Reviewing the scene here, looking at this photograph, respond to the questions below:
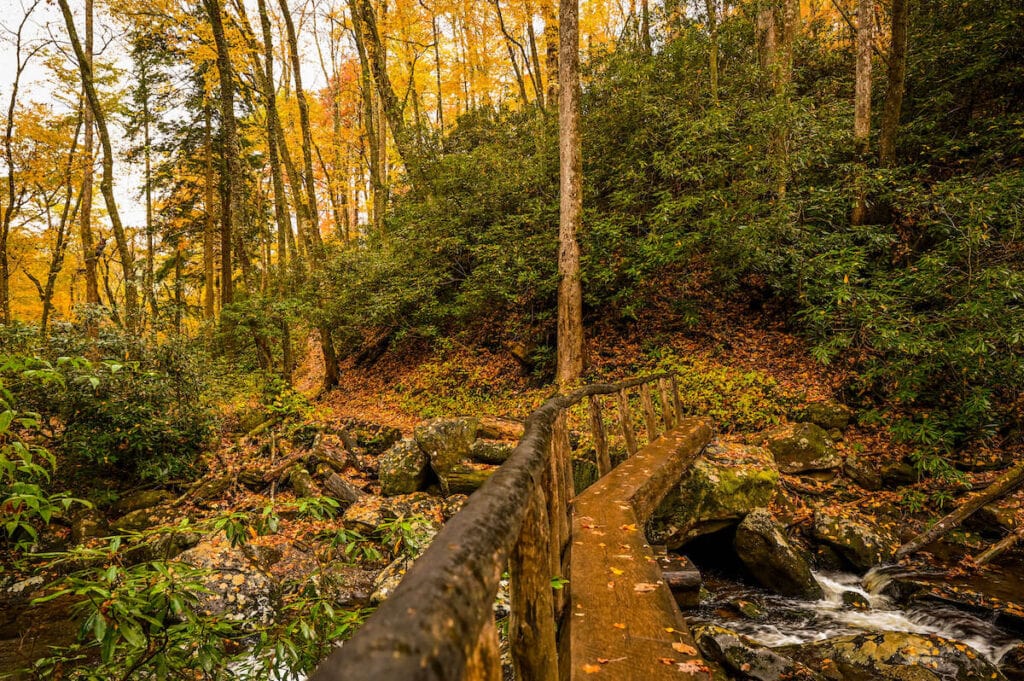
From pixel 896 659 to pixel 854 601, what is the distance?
1.47 m

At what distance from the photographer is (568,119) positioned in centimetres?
1015

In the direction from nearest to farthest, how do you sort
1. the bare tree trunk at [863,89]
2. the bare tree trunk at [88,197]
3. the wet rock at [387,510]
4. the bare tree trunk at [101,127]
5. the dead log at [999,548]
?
the dead log at [999,548]
the wet rock at [387,510]
the bare tree trunk at [863,89]
the bare tree trunk at [101,127]
the bare tree trunk at [88,197]

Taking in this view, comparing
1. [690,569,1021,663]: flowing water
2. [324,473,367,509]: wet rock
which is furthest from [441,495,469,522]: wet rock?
[690,569,1021,663]: flowing water

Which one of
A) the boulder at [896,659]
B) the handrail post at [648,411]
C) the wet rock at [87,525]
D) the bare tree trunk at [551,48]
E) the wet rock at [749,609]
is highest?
the bare tree trunk at [551,48]

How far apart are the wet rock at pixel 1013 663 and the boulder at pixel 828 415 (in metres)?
4.23

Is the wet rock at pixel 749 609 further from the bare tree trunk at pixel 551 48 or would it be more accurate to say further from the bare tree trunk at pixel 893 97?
the bare tree trunk at pixel 551 48

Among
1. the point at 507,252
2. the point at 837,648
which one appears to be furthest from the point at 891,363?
the point at 507,252

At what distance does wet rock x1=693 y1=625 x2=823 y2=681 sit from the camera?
13.4 ft

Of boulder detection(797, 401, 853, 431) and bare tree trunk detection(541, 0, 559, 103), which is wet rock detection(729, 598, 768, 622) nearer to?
boulder detection(797, 401, 853, 431)

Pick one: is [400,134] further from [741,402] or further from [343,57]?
[343,57]

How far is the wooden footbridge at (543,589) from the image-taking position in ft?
2.24

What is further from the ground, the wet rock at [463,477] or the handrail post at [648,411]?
the handrail post at [648,411]

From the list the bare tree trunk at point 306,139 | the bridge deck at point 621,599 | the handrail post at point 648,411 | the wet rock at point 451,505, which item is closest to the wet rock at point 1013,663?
the bridge deck at point 621,599

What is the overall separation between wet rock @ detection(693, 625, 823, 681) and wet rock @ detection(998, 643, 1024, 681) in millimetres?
1944
